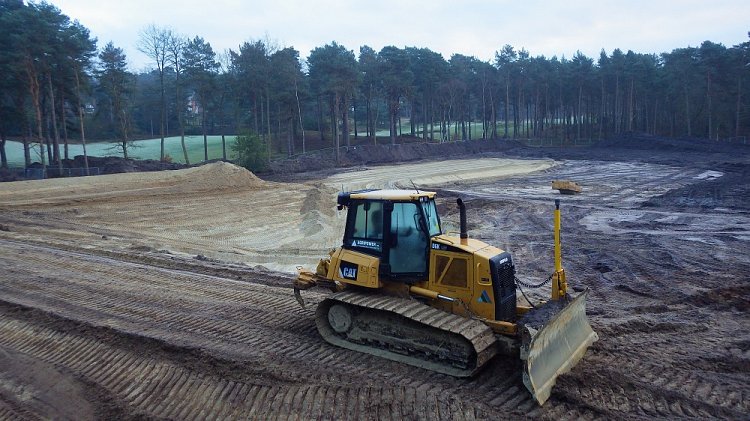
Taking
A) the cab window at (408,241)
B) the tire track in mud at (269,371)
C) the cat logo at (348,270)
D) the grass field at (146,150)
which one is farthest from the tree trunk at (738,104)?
the cat logo at (348,270)

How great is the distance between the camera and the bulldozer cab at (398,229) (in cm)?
786

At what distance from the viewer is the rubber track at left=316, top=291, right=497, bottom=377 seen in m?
6.95

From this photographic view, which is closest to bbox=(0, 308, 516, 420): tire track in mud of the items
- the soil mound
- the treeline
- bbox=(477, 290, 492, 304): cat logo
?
bbox=(477, 290, 492, 304): cat logo

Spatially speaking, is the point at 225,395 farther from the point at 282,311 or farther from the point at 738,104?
the point at 738,104

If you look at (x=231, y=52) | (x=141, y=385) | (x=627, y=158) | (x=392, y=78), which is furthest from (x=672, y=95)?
(x=141, y=385)

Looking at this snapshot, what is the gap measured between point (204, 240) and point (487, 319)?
14.1 m

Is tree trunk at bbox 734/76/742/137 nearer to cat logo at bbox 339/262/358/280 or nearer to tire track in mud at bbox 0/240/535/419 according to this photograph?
tire track in mud at bbox 0/240/535/419

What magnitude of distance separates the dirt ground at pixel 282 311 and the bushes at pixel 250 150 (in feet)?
44.1

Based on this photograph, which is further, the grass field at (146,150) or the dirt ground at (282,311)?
the grass field at (146,150)

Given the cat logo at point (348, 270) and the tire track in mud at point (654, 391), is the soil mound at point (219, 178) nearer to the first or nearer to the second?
the cat logo at point (348, 270)

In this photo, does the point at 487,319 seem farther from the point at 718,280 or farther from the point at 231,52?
the point at 231,52

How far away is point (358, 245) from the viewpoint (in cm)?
833

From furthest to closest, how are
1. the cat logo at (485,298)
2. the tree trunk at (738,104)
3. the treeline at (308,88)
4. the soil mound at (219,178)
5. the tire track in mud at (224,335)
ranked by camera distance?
the tree trunk at (738,104), the treeline at (308,88), the soil mound at (219,178), the cat logo at (485,298), the tire track in mud at (224,335)

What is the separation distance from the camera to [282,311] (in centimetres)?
1013
